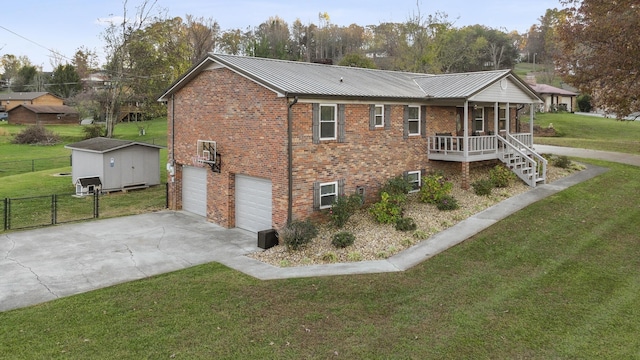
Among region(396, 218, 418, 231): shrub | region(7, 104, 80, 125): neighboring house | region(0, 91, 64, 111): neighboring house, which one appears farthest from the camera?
region(0, 91, 64, 111): neighboring house

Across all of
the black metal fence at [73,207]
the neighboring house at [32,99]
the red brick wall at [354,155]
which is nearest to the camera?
the red brick wall at [354,155]

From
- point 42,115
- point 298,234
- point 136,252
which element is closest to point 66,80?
point 42,115

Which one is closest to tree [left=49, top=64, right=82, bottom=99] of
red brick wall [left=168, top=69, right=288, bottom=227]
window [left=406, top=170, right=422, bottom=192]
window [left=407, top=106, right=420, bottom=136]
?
red brick wall [left=168, top=69, right=288, bottom=227]

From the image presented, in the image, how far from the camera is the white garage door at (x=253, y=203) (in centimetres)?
1533

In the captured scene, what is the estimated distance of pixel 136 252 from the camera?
13.3 meters

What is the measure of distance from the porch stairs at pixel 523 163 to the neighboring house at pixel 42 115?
64031mm

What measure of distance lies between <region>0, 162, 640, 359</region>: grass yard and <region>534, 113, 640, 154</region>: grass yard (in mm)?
23694

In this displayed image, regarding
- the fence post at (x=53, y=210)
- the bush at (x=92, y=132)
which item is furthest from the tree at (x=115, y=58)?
the fence post at (x=53, y=210)

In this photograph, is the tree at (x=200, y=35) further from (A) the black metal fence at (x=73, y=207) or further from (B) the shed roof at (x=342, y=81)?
(B) the shed roof at (x=342, y=81)

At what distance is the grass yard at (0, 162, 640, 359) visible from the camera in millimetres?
7641

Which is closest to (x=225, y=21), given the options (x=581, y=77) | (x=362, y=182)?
(x=581, y=77)

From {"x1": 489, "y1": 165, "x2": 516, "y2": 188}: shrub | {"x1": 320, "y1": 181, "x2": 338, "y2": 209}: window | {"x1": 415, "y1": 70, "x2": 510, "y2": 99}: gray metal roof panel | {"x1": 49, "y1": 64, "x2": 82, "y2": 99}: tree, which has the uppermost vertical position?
{"x1": 49, "y1": 64, "x2": 82, "y2": 99}: tree

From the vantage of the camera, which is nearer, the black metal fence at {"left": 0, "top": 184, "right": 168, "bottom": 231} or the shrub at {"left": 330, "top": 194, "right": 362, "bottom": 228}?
the shrub at {"left": 330, "top": 194, "right": 362, "bottom": 228}

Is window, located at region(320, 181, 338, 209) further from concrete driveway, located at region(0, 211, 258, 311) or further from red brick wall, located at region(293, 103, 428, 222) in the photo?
concrete driveway, located at region(0, 211, 258, 311)
